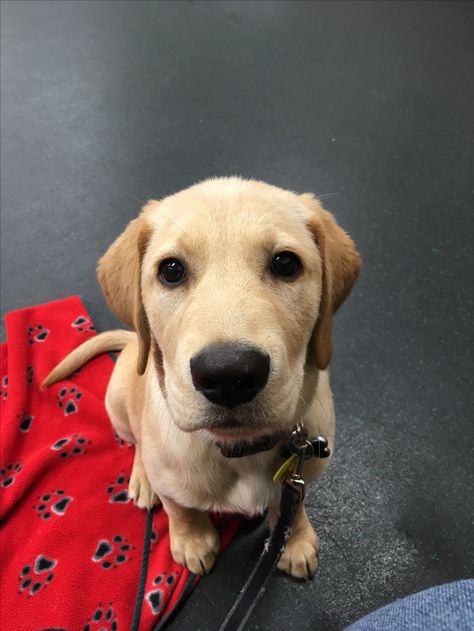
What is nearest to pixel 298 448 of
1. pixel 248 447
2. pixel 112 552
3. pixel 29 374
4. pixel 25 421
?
pixel 248 447

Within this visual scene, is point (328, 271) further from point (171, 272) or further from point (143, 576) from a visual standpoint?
point (143, 576)

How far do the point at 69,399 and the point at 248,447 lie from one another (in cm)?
136

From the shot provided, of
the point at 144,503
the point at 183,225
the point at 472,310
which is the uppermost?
the point at 183,225

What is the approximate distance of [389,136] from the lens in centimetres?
400

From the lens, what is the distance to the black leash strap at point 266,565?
1.47 meters

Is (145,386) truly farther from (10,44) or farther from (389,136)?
(10,44)

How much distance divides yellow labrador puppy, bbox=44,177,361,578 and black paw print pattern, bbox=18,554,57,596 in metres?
0.54

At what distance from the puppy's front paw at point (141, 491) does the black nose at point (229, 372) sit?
1192mm

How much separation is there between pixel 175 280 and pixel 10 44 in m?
5.21

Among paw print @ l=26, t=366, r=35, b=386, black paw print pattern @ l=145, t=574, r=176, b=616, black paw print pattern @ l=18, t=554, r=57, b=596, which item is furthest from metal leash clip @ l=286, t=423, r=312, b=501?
paw print @ l=26, t=366, r=35, b=386

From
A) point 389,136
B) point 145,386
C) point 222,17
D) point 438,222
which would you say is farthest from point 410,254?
point 222,17

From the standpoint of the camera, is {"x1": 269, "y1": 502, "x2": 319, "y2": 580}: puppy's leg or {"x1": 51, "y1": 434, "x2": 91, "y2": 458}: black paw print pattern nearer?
{"x1": 269, "y1": 502, "x2": 319, "y2": 580}: puppy's leg

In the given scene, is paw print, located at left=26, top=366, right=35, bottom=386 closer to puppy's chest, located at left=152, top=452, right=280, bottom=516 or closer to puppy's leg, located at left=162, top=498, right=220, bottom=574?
puppy's leg, located at left=162, top=498, right=220, bottom=574

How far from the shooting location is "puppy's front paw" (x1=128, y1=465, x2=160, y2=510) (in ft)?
6.98
